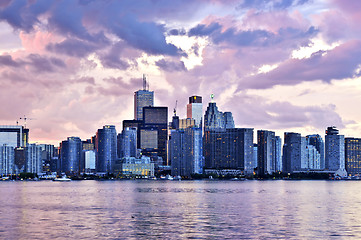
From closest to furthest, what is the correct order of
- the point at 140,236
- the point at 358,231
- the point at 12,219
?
the point at 140,236 → the point at 358,231 → the point at 12,219

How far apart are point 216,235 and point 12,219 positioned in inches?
1620

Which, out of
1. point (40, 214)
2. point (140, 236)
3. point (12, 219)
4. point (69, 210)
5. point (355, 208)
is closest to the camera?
point (140, 236)

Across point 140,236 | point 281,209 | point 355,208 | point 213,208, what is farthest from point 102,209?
point 355,208

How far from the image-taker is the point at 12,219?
332 ft

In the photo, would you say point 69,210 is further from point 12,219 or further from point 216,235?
point 216,235

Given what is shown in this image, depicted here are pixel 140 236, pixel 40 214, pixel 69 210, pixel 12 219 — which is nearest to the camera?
pixel 140 236

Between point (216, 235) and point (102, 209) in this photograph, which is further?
point (102, 209)

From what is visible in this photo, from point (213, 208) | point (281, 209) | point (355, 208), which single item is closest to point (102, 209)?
point (213, 208)

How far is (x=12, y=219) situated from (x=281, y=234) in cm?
4863

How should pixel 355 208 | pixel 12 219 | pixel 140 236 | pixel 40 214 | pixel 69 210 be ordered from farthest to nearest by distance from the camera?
1. pixel 355 208
2. pixel 69 210
3. pixel 40 214
4. pixel 12 219
5. pixel 140 236

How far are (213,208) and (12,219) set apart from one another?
45.0 metres

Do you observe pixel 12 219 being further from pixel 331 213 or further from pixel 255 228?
pixel 331 213

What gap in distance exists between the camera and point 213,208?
127m

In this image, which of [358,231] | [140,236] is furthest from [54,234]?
[358,231]
